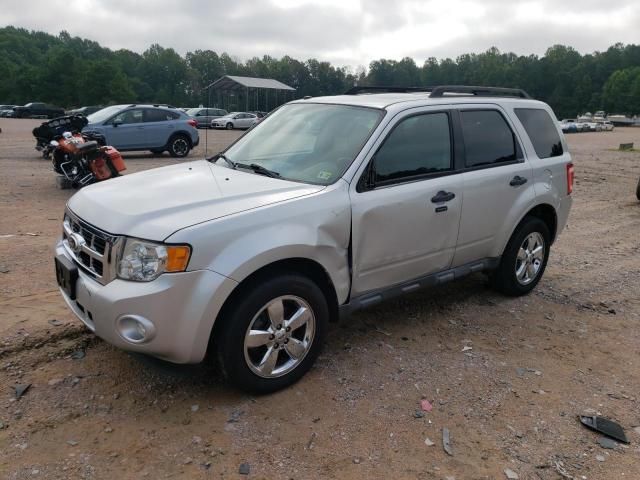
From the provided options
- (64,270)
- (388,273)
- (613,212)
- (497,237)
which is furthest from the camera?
(613,212)

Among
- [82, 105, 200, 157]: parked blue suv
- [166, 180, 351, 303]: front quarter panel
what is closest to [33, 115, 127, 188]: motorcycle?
[82, 105, 200, 157]: parked blue suv

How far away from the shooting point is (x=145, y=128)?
51.6ft

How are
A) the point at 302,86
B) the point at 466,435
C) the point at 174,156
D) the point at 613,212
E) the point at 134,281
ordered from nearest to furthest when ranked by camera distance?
the point at 134,281 < the point at 466,435 < the point at 613,212 < the point at 174,156 < the point at 302,86

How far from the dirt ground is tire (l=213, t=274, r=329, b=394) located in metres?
0.15

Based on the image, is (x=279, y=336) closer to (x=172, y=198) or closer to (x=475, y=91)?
(x=172, y=198)

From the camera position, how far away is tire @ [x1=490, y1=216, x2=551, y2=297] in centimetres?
497

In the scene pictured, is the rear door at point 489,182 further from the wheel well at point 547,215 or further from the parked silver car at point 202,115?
the parked silver car at point 202,115

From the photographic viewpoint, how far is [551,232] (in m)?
5.39

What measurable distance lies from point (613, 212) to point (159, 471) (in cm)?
934

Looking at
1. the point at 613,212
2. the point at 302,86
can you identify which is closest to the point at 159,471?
the point at 613,212

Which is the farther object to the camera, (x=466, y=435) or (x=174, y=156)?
(x=174, y=156)

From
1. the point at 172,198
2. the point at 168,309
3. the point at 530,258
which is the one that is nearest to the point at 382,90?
the point at 530,258

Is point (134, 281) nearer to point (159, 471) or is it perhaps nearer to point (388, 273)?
point (159, 471)

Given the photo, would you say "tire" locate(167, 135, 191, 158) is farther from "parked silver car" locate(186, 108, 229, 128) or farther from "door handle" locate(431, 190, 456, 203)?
"parked silver car" locate(186, 108, 229, 128)
